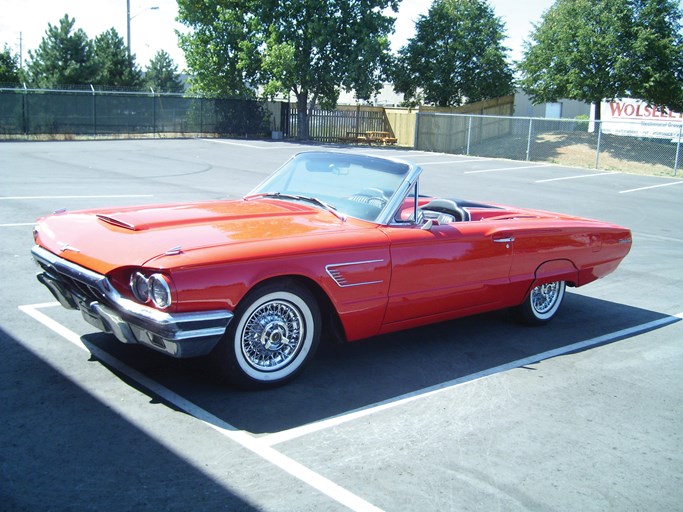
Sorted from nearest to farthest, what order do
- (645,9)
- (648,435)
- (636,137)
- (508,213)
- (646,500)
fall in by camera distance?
(646,500) < (648,435) < (508,213) < (645,9) < (636,137)

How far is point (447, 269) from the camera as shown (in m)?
5.22

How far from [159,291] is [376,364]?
1.88m

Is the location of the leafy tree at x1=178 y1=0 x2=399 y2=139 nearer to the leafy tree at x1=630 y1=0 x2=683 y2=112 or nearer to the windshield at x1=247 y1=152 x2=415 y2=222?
the leafy tree at x1=630 y1=0 x2=683 y2=112

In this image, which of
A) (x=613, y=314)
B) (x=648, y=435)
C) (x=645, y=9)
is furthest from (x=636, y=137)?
(x=648, y=435)

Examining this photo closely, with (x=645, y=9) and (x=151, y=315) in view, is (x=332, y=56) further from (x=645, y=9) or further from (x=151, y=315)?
(x=151, y=315)

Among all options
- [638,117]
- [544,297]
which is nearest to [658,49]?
[638,117]

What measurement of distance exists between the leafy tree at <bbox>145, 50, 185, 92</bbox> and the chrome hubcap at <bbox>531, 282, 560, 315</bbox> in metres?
60.7

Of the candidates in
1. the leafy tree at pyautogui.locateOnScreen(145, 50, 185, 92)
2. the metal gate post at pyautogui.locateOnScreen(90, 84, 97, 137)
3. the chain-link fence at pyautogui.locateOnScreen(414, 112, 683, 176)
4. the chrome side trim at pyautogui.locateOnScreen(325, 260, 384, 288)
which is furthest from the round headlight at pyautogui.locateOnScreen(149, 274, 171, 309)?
the leafy tree at pyautogui.locateOnScreen(145, 50, 185, 92)

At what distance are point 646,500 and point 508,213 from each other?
3578 millimetres

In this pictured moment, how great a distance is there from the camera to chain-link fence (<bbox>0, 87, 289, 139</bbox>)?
29453 mm

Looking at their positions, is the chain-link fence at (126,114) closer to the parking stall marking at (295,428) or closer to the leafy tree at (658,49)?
the leafy tree at (658,49)

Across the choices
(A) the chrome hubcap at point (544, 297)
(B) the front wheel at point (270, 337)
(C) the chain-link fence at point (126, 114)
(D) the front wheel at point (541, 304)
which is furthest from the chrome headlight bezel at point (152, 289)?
(C) the chain-link fence at point (126, 114)

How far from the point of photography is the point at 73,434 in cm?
372

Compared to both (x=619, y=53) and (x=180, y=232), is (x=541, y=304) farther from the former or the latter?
(x=619, y=53)
